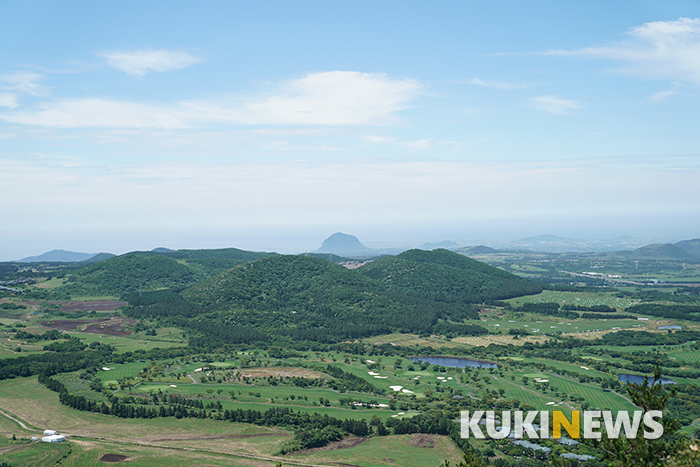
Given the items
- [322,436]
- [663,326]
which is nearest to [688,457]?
[322,436]

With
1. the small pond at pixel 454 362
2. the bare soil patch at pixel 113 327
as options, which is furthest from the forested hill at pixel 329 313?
the small pond at pixel 454 362

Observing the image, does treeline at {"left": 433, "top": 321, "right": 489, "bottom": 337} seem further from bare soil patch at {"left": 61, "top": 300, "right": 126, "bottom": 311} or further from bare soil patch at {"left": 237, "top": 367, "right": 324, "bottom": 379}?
bare soil patch at {"left": 61, "top": 300, "right": 126, "bottom": 311}

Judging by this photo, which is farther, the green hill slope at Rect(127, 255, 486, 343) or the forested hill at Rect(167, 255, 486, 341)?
the forested hill at Rect(167, 255, 486, 341)

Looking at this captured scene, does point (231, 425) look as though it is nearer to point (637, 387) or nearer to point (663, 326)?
point (637, 387)

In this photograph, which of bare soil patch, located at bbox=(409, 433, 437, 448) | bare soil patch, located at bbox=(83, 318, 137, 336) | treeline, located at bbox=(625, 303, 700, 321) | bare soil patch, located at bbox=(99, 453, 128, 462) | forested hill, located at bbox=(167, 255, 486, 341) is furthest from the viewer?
treeline, located at bbox=(625, 303, 700, 321)

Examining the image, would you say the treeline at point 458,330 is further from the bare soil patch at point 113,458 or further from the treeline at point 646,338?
the bare soil patch at point 113,458

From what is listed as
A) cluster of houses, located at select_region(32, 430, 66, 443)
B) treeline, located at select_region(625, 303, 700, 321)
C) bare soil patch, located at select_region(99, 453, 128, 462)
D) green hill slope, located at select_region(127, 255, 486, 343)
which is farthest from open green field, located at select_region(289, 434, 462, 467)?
treeline, located at select_region(625, 303, 700, 321)

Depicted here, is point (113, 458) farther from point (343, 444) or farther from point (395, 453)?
point (395, 453)
